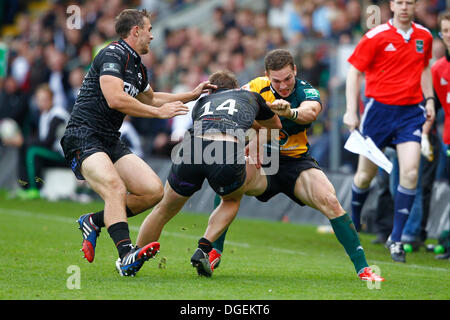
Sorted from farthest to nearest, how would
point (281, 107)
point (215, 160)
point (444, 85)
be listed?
point (444, 85), point (215, 160), point (281, 107)

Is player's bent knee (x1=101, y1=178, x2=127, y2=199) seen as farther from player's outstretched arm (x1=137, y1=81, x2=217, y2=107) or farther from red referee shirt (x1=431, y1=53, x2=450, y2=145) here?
red referee shirt (x1=431, y1=53, x2=450, y2=145)

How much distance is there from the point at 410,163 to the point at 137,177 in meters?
2.97

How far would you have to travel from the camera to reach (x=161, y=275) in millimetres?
7191

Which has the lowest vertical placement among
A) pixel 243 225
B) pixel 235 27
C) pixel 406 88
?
pixel 243 225

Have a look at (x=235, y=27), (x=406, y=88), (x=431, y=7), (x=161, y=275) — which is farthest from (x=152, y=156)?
(x=161, y=275)

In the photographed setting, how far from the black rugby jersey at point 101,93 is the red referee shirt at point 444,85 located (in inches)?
152

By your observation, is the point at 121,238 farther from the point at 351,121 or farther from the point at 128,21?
the point at 351,121

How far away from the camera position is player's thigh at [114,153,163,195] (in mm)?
7199

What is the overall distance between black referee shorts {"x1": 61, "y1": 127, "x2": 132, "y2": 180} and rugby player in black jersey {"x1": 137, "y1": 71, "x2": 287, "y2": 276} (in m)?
0.61

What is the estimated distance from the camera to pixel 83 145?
7098mm

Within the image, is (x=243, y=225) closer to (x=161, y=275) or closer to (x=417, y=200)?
(x=417, y=200)

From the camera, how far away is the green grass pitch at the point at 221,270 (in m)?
6.18

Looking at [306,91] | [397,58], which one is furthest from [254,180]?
[397,58]
